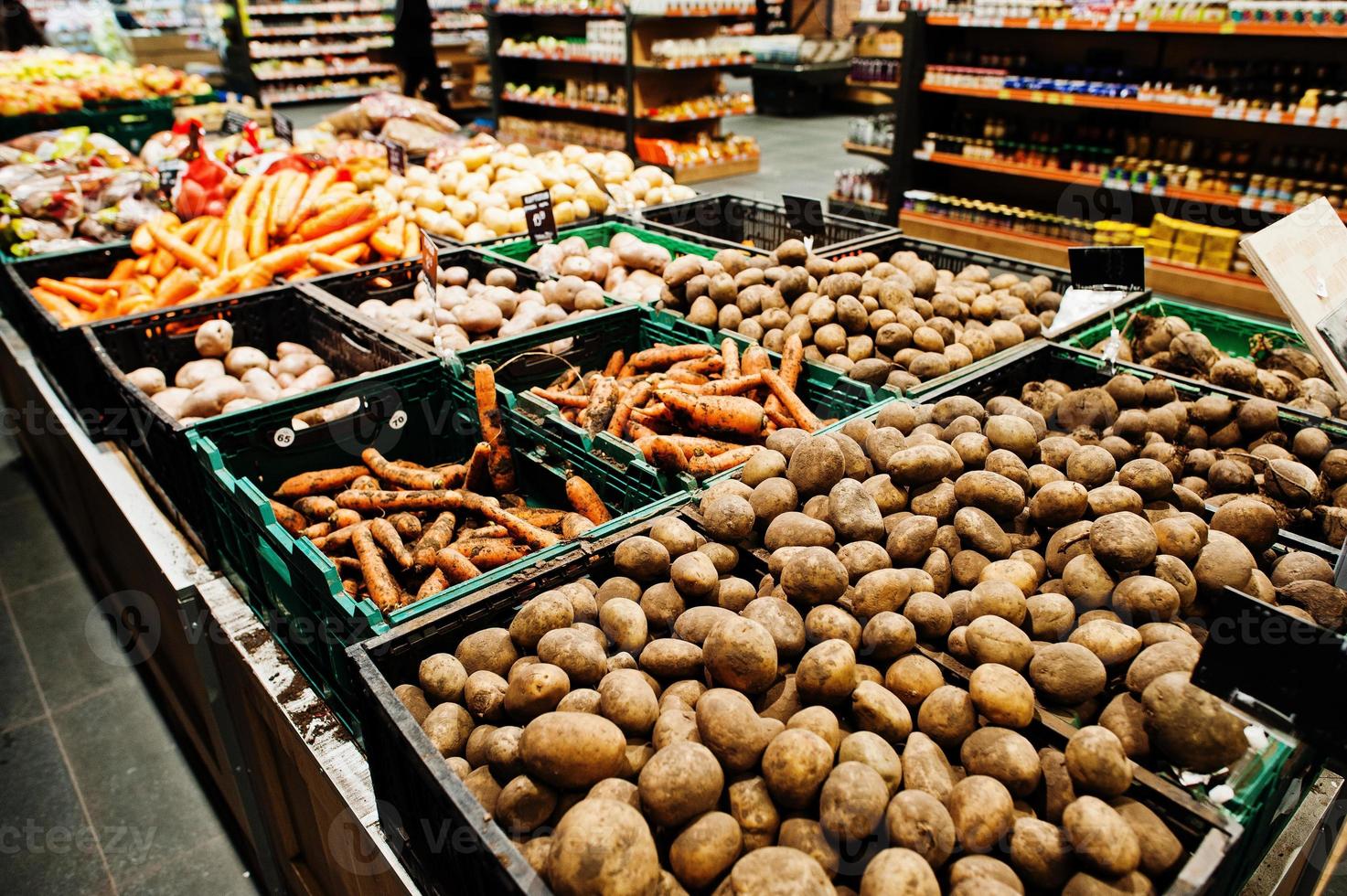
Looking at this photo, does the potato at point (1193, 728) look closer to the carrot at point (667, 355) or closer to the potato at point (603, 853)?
the potato at point (603, 853)

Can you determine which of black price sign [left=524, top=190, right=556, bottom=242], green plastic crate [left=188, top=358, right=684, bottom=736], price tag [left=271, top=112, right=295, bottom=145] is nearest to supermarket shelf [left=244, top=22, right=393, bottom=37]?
price tag [left=271, top=112, right=295, bottom=145]

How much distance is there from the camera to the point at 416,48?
29.0ft

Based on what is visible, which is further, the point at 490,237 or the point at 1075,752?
the point at 490,237

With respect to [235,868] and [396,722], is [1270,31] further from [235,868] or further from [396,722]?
[235,868]

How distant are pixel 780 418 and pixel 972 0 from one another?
5.81m

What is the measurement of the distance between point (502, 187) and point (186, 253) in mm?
1520

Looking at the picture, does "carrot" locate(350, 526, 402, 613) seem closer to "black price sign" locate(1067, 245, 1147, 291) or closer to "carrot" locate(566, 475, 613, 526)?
"carrot" locate(566, 475, 613, 526)

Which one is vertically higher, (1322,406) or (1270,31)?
(1270,31)

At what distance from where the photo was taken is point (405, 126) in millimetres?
5625

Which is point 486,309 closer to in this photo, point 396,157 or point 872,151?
point 396,157

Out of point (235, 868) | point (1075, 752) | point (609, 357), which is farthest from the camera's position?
point (609, 357)

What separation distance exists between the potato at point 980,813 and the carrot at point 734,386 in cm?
129

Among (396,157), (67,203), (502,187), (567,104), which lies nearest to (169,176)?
(67,203)

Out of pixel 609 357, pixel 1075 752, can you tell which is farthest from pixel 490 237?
pixel 1075 752
